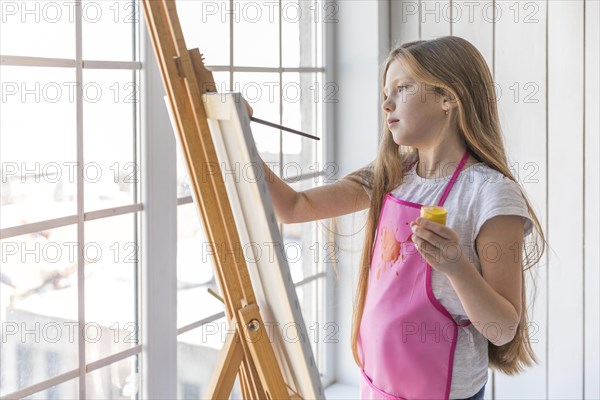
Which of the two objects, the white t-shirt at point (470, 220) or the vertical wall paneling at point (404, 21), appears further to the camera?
the vertical wall paneling at point (404, 21)

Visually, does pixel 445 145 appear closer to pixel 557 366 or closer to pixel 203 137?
pixel 203 137

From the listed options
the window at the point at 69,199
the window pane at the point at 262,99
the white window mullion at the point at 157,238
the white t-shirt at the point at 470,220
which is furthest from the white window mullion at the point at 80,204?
the white t-shirt at the point at 470,220

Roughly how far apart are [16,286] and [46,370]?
20 cm

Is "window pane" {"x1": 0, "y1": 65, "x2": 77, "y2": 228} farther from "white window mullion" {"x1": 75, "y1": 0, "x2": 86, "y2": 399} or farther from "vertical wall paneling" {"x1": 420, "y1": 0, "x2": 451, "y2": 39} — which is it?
"vertical wall paneling" {"x1": 420, "y1": 0, "x2": 451, "y2": 39}

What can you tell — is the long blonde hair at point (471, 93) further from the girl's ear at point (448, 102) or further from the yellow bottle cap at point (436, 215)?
the yellow bottle cap at point (436, 215)

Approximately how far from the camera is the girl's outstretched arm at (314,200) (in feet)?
5.78

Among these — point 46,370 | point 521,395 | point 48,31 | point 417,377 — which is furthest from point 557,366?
point 48,31

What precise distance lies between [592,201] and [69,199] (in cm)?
A: 146

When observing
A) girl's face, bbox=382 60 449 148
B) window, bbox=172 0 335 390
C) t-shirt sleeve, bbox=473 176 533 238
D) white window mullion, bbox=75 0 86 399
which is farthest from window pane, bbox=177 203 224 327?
t-shirt sleeve, bbox=473 176 533 238

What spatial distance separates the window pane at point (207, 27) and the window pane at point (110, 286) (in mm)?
483

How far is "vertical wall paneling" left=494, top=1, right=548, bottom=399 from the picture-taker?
2508 mm

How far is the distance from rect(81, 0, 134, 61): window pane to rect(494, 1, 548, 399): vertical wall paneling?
1183mm

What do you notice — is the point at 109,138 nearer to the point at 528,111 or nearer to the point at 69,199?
the point at 69,199

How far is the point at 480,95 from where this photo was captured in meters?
1.69
